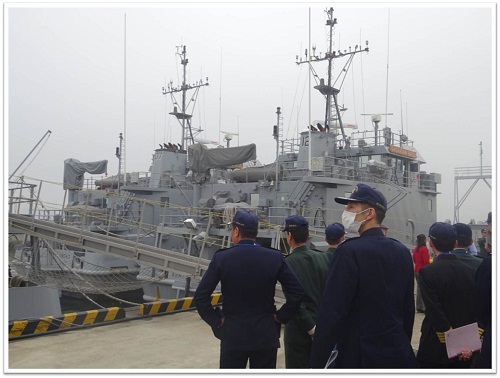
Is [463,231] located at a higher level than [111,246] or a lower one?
higher

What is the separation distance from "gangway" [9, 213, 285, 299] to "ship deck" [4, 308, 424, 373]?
203 centimetres

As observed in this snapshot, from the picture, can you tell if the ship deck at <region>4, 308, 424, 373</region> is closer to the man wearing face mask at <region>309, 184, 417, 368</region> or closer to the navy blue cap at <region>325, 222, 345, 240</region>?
the navy blue cap at <region>325, 222, 345, 240</region>

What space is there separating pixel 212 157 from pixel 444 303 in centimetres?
1416

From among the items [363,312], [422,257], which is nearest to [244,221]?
[363,312]

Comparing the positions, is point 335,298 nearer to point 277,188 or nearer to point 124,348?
point 124,348

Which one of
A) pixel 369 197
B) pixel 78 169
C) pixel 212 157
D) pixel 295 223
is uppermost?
pixel 212 157

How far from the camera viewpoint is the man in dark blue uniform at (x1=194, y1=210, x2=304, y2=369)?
11.4 feet

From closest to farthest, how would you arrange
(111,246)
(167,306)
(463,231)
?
(463,231), (167,306), (111,246)

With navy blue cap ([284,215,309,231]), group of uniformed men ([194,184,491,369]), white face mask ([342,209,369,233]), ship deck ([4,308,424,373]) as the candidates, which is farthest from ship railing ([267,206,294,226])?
white face mask ([342,209,369,233])

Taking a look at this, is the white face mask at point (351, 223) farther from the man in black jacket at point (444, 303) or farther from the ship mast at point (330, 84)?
the ship mast at point (330, 84)

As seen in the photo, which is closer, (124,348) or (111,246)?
(124,348)

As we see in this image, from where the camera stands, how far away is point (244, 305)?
3508mm
